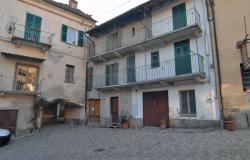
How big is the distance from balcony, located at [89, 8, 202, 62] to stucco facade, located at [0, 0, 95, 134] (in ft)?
7.93

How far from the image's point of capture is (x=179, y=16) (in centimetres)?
1312

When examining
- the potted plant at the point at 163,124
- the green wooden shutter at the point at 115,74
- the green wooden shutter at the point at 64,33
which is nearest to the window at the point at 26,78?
the green wooden shutter at the point at 64,33

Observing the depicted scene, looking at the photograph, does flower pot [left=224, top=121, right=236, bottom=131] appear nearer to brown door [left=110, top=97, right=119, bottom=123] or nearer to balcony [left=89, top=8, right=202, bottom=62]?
balcony [left=89, top=8, right=202, bottom=62]

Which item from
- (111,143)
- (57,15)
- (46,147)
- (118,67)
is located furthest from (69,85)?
(111,143)

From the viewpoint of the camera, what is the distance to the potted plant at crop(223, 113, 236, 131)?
998 centimetres

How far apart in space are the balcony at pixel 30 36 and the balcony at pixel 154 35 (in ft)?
13.3

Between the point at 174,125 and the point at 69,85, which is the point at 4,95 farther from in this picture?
the point at 174,125

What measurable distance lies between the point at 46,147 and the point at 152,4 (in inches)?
463

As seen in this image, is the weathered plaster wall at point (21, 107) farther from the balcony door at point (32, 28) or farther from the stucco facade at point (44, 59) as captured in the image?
the balcony door at point (32, 28)

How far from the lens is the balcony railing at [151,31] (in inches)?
489

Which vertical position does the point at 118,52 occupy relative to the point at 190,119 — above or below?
above

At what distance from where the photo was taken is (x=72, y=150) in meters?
8.73

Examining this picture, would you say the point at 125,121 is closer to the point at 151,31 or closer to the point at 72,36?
the point at 151,31

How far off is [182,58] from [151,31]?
3594 mm
